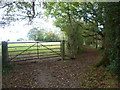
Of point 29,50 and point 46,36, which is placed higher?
point 46,36

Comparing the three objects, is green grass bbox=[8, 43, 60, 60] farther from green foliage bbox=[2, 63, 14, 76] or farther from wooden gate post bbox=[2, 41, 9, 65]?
green foliage bbox=[2, 63, 14, 76]

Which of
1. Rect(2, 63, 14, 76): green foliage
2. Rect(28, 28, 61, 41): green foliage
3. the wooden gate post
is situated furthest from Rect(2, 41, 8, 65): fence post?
Rect(28, 28, 61, 41): green foliage

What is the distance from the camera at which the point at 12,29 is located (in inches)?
116

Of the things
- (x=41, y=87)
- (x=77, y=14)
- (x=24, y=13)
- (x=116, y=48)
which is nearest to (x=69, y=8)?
(x=77, y=14)

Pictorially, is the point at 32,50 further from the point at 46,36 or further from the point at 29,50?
the point at 46,36

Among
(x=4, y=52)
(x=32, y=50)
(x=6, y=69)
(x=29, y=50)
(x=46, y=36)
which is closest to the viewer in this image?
(x=6, y=69)

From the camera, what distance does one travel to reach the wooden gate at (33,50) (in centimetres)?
402

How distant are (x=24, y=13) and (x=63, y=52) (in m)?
2.90

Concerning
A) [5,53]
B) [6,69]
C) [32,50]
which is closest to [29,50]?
[32,50]

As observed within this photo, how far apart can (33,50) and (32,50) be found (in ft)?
0.18

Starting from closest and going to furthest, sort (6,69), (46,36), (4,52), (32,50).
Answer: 1. (6,69)
2. (4,52)
3. (32,50)
4. (46,36)

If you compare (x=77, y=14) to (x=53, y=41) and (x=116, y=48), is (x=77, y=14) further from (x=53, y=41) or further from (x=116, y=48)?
(x=116, y=48)

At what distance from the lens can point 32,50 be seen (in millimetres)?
4742

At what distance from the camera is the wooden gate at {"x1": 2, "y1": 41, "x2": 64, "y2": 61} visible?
402 cm
